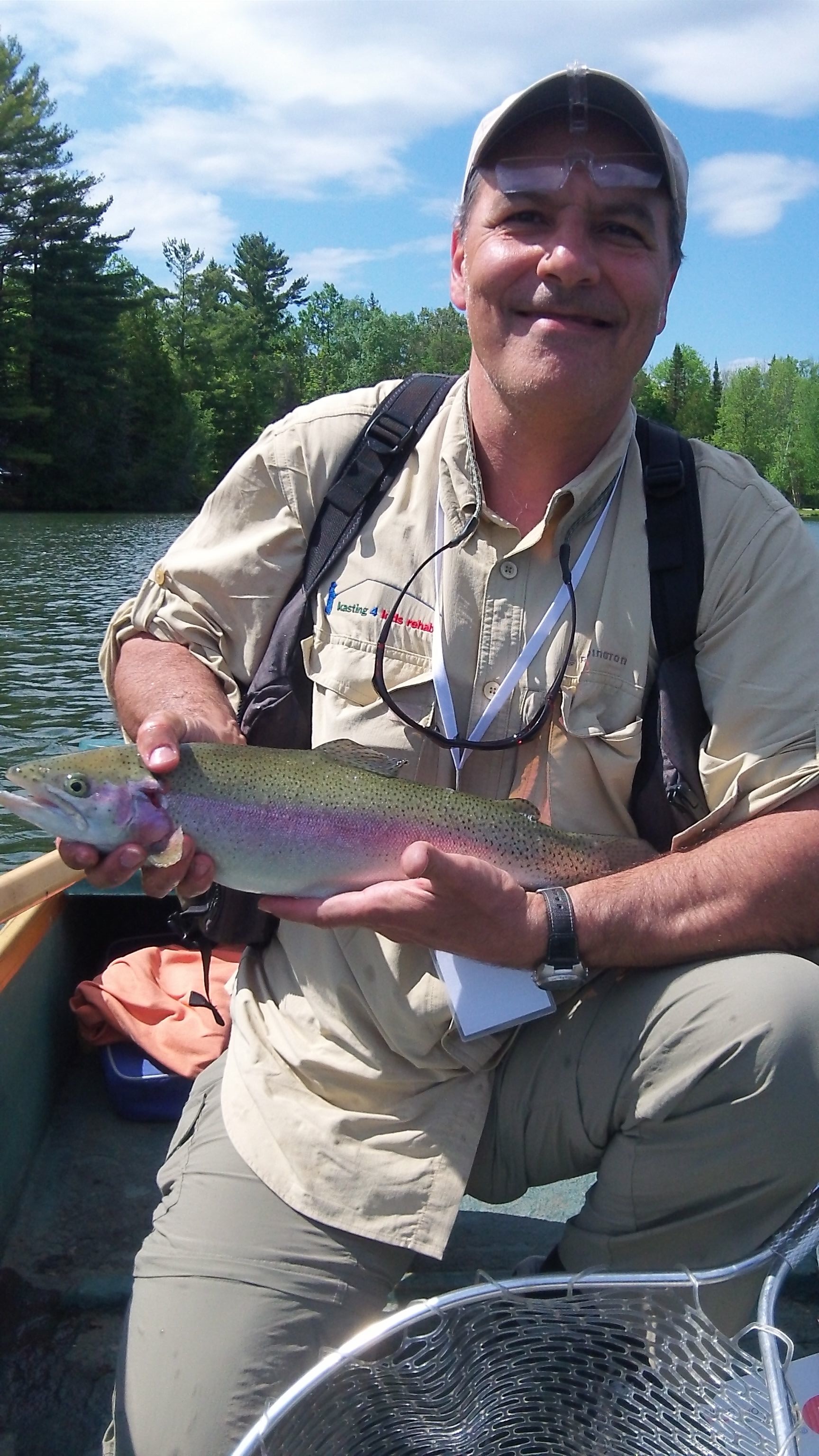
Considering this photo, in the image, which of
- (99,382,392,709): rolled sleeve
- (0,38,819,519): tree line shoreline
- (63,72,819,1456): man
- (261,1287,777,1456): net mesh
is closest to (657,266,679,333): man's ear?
(63,72,819,1456): man

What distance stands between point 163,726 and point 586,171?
A: 1743mm

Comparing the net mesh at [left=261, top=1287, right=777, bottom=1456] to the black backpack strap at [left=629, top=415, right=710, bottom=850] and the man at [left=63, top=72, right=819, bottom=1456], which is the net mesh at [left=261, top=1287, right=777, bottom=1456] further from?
the black backpack strap at [left=629, top=415, right=710, bottom=850]

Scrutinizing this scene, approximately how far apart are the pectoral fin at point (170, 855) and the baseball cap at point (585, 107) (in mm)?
1934

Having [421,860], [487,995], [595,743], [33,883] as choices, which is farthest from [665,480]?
[33,883]

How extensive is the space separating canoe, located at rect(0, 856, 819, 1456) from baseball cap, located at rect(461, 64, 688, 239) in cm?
267

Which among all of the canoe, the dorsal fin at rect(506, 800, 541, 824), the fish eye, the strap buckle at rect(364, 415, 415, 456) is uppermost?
the strap buckle at rect(364, 415, 415, 456)

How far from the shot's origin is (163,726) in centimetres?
277

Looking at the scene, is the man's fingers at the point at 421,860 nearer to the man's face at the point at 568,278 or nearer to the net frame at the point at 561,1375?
the net frame at the point at 561,1375

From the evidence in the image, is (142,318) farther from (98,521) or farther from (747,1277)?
(747,1277)

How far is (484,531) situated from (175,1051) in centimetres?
201

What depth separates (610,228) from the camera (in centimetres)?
298

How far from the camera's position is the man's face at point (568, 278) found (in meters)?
2.87

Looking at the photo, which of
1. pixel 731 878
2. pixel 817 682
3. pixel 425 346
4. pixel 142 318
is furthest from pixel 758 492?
pixel 425 346

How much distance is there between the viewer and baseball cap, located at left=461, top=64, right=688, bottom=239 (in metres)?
2.96
